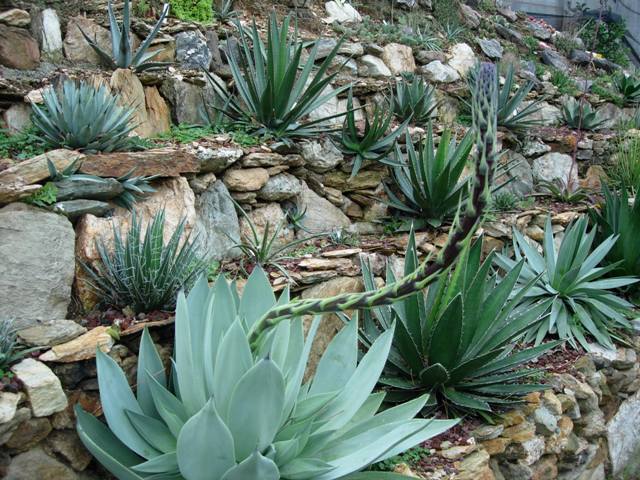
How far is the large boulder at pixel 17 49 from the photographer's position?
448cm

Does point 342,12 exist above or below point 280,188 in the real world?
above

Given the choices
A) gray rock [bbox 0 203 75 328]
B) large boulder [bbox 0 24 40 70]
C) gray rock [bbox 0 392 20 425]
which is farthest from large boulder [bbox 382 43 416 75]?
gray rock [bbox 0 392 20 425]

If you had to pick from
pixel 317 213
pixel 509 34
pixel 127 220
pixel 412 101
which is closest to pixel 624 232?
pixel 412 101

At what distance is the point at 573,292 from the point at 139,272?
3.23 metres

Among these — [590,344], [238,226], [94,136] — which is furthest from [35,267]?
[590,344]

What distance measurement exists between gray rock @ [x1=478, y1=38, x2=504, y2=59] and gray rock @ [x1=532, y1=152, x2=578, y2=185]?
229cm

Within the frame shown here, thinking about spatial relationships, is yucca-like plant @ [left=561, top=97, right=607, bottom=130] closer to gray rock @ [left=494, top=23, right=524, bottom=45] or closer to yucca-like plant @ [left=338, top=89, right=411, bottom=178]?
gray rock @ [left=494, top=23, right=524, bottom=45]

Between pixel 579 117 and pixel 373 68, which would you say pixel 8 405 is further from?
pixel 579 117

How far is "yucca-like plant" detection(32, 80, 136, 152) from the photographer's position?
3.65 meters

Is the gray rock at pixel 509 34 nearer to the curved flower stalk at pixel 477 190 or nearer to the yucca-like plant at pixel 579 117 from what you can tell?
the yucca-like plant at pixel 579 117

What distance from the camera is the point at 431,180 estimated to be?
484 cm

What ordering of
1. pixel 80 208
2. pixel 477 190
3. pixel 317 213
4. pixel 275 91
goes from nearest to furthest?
pixel 477 190 → pixel 80 208 → pixel 275 91 → pixel 317 213

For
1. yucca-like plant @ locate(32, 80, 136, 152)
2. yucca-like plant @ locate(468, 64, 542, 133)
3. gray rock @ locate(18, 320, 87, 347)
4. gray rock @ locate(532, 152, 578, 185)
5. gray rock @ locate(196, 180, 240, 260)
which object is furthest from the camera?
gray rock @ locate(532, 152, 578, 185)

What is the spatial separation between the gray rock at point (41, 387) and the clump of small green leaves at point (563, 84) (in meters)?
7.96
